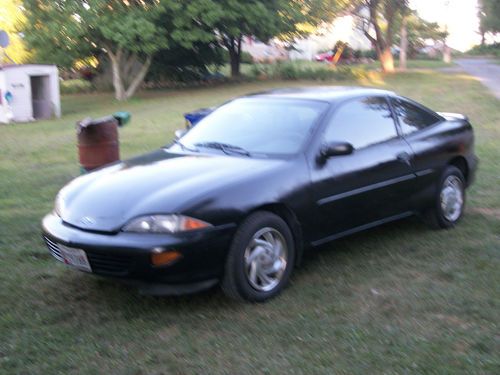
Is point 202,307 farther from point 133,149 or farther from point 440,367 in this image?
point 133,149

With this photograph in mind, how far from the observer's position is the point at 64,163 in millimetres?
10992

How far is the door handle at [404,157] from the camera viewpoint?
18.7 ft

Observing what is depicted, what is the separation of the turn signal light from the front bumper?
0.02 m

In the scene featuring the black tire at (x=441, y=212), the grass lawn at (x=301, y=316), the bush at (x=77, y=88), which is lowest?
the bush at (x=77, y=88)

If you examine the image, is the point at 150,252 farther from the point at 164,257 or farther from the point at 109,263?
the point at 109,263

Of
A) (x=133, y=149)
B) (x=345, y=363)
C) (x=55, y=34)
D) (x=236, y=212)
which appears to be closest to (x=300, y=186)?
(x=236, y=212)

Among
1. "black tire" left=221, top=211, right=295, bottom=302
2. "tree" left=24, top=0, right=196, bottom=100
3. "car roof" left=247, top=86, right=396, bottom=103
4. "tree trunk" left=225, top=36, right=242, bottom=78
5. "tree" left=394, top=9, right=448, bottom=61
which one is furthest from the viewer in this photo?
"tree" left=394, top=9, right=448, bottom=61

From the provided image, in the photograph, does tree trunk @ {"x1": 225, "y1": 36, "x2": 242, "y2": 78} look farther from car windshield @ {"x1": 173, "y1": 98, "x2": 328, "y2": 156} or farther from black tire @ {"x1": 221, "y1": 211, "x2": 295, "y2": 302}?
black tire @ {"x1": 221, "y1": 211, "x2": 295, "y2": 302}

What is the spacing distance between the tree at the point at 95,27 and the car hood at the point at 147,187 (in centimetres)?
1925

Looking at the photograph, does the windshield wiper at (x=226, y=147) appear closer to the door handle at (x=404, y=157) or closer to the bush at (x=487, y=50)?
the door handle at (x=404, y=157)

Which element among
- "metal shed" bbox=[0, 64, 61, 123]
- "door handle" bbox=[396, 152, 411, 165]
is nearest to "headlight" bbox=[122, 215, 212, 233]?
"door handle" bbox=[396, 152, 411, 165]

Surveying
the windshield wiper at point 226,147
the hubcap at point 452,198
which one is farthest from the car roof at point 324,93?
the hubcap at point 452,198

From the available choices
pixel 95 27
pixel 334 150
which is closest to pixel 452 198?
pixel 334 150

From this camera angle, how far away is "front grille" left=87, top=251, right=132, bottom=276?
4137mm
